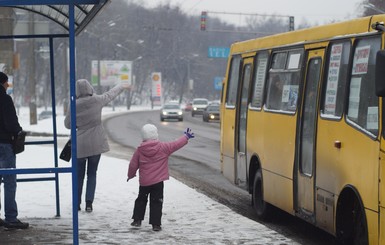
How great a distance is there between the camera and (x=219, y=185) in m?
17.1

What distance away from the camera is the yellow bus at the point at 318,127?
7.91 metres

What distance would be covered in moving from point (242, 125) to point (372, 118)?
18.2 feet

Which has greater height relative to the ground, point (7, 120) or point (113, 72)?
point (7, 120)

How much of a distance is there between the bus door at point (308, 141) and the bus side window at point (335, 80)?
29 cm

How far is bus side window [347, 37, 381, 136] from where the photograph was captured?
7.97 metres

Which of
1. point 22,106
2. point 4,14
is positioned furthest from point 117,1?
point 4,14

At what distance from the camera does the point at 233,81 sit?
1451 centimetres

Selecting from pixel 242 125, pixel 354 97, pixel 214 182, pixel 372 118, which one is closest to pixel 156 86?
pixel 214 182

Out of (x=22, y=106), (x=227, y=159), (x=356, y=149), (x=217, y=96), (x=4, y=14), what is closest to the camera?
(x=356, y=149)

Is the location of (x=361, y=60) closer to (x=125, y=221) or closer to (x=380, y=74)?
(x=380, y=74)

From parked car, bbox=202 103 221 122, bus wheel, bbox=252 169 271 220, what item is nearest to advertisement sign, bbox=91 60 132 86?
parked car, bbox=202 103 221 122

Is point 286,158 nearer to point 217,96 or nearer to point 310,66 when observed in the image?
point 310,66

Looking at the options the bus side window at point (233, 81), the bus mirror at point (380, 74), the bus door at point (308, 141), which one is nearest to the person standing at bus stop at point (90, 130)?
the bus door at point (308, 141)

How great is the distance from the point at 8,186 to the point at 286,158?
125 inches
